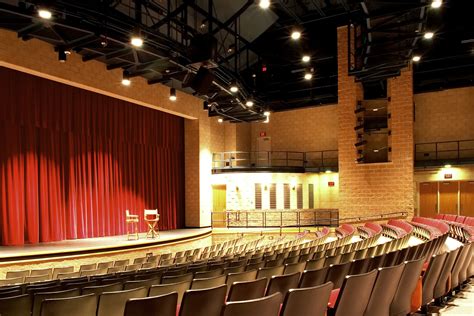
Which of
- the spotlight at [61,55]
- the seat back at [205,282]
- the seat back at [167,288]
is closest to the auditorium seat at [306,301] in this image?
the seat back at [167,288]

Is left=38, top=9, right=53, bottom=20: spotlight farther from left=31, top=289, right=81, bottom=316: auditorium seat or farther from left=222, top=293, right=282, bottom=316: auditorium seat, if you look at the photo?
left=222, top=293, right=282, bottom=316: auditorium seat

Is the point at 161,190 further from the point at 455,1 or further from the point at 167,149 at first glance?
the point at 455,1

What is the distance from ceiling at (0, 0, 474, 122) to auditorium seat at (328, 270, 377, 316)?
23.4 feet

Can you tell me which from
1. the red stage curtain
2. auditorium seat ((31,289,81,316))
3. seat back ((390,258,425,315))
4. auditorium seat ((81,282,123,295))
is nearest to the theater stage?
the red stage curtain

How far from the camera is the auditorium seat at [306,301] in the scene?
107 inches

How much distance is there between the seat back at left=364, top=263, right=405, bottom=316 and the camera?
11.0 ft

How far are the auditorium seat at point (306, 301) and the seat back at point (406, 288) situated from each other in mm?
1180

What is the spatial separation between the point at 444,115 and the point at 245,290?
697 inches

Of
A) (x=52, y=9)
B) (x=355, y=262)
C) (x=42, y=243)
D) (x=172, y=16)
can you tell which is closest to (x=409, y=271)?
(x=355, y=262)

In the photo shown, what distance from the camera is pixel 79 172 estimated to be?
45.4ft

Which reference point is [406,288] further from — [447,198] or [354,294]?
[447,198]

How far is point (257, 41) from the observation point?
1791cm

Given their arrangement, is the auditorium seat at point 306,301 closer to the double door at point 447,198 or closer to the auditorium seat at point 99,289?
the auditorium seat at point 99,289

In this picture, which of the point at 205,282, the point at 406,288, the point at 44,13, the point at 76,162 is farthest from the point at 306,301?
the point at 76,162
